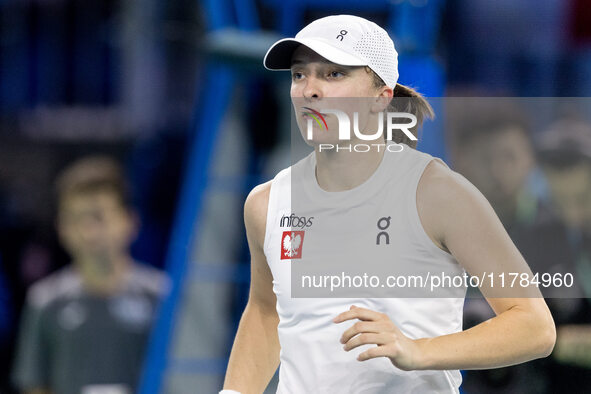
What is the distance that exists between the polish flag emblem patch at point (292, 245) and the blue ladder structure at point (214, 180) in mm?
1578

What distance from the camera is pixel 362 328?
1.56 meters

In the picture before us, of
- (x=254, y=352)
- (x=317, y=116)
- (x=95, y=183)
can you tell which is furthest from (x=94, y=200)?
(x=317, y=116)

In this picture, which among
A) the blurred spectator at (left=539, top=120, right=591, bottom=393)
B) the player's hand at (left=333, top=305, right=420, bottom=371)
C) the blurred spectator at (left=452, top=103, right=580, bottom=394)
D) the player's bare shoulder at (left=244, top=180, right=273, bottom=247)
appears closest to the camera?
the player's hand at (left=333, top=305, right=420, bottom=371)

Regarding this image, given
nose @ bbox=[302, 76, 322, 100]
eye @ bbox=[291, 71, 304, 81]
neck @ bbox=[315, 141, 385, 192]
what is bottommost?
neck @ bbox=[315, 141, 385, 192]

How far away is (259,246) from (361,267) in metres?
0.25

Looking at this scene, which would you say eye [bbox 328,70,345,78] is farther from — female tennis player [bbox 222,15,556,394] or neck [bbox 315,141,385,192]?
neck [bbox 315,141,385,192]

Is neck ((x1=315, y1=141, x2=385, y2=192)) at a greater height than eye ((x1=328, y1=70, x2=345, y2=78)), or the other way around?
eye ((x1=328, y1=70, x2=345, y2=78))

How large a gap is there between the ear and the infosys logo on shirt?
238mm

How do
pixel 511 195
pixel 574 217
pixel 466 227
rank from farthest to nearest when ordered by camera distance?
pixel 574 217 → pixel 511 195 → pixel 466 227

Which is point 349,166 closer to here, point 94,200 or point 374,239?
point 374,239

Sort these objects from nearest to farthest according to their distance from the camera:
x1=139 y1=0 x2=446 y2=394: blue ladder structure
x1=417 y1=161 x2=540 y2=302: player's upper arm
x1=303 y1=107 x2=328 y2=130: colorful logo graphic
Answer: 1. x1=417 y1=161 x2=540 y2=302: player's upper arm
2. x1=303 y1=107 x2=328 y2=130: colorful logo graphic
3. x1=139 y1=0 x2=446 y2=394: blue ladder structure

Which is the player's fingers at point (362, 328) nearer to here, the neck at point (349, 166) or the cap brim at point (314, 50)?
the neck at point (349, 166)

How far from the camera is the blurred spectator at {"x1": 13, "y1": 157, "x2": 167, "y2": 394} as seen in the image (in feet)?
11.5

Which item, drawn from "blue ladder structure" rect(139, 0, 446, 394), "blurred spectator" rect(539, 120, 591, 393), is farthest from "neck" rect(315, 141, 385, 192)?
"blue ladder structure" rect(139, 0, 446, 394)
